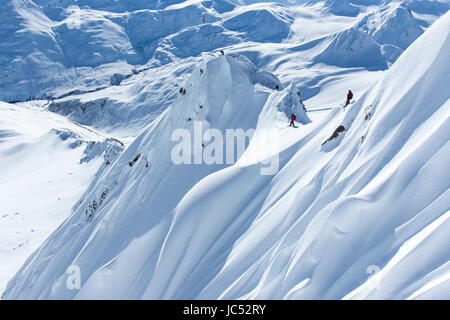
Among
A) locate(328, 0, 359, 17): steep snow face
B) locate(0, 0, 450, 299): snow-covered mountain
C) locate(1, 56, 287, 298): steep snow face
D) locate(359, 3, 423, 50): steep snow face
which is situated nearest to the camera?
A: locate(0, 0, 450, 299): snow-covered mountain

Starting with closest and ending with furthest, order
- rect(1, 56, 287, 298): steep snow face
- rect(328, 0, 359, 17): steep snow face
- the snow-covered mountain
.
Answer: the snow-covered mountain
rect(1, 56, 287, 298): steep snow face
rect(328, 0, 359, 17): steep snow face

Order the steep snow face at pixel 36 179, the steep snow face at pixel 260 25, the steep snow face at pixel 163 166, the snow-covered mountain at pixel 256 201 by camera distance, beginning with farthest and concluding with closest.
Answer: the steep snow face at pixel 260 25 → the steep snow face at pixel 36 179 → the steep snow face at pixel 163 166 → the snow-covered mountain at pixel 256 201

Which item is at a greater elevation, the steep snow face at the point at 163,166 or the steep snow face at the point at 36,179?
the steep snow face at the point at 163,166

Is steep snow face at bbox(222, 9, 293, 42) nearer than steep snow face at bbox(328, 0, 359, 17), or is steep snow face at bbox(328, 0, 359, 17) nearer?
steep snow face at bbox(222, 9, 293, 42)

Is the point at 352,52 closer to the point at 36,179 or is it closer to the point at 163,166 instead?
the point at 36,179

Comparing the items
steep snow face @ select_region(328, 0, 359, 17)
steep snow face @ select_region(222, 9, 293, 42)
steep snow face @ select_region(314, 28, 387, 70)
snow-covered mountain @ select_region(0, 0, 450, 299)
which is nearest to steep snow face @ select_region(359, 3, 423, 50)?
steep snow face @ select_region(222, 9, 293, 42)

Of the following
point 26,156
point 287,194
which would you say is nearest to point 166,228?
point 287,194

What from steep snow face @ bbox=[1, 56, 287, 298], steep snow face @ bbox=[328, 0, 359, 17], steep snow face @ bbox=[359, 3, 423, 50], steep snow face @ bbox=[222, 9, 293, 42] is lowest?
steep snow face @ bbox=[222, 9, 293, 42]

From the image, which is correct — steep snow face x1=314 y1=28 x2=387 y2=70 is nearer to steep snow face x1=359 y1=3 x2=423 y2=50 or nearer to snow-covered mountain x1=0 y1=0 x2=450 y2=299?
steep snow face x1=359 y1=3 x2=423 y2=50

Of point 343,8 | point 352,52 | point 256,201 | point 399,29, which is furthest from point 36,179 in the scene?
point 343,8

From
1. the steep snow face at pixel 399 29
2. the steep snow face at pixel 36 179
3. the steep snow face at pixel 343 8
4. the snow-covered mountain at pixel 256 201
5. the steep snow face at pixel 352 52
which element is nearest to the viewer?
the snow-covered mountain at pixel 256 201

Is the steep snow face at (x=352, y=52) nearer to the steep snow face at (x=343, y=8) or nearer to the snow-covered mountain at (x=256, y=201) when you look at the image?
the snow-covered mountain at (x=256, y=201)

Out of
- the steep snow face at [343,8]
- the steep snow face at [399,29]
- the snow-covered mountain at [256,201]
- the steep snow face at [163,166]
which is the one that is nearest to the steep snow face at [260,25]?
the steep snow face at [399,29]
